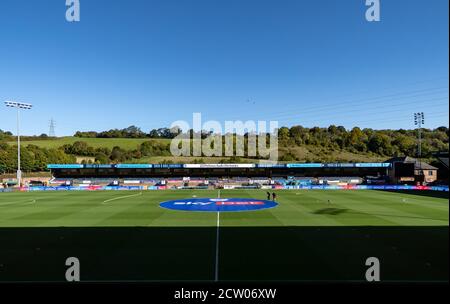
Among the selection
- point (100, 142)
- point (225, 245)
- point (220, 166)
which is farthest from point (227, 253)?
point (100, 142)

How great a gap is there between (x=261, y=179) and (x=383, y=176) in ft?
105

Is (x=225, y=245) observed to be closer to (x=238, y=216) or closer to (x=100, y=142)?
(x=238, y=216)

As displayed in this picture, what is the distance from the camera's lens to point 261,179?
281 ft

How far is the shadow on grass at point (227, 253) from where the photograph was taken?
594 inches

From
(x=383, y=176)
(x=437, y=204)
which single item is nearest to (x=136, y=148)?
(x=383, y=176)

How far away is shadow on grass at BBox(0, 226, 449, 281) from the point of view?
1509cm

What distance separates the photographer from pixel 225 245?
20188 mm

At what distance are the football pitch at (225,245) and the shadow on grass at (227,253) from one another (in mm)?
55

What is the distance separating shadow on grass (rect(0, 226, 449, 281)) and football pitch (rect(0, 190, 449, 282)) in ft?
0.18

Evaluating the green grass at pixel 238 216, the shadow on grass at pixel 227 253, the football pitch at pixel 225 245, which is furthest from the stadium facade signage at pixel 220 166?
the shadow on grass at pixel 227 253

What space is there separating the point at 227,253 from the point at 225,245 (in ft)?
5.81

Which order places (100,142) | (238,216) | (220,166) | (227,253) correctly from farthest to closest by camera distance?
(100,142), (220,166), (238,216), (227,253)

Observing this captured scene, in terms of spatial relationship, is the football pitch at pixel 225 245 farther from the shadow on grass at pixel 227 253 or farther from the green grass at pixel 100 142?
the green grass at pixel 100 142
